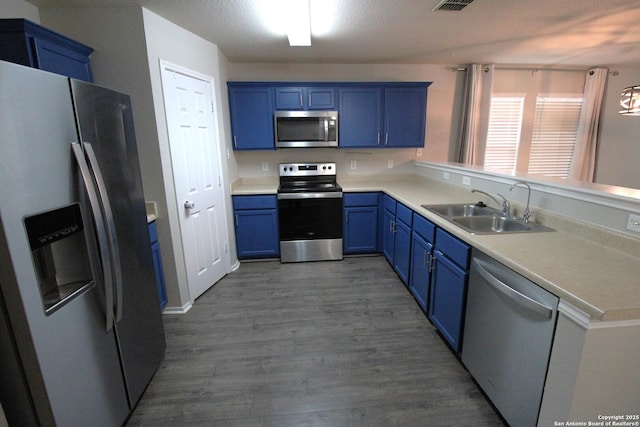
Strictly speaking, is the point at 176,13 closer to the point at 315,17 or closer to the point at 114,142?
the point at 315,17

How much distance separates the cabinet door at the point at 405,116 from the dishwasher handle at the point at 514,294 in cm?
245

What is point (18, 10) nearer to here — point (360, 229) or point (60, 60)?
point (60, 60)

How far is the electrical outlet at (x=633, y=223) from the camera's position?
1.39m

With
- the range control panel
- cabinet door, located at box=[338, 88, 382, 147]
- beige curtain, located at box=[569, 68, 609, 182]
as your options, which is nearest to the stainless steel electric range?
the range control panel

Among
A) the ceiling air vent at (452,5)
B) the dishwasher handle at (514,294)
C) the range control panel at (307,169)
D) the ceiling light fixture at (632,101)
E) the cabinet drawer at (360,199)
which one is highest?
the ceiling air vent at (452,5)

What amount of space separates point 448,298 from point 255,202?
2.32 m

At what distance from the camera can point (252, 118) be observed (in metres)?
3.54

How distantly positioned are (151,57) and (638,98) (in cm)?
430

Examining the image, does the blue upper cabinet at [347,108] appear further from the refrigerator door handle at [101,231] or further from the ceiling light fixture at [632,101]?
the refrigerator door handle at [101,231]

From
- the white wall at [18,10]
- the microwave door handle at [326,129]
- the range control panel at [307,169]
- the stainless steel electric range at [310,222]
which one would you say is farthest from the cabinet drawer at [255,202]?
the white wall at [18,10]

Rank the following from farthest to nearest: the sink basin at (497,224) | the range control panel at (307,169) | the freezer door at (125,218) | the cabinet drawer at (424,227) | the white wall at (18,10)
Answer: the range control panel at (307,169), the cabinet drawer at (424,227), the sink basin at (497,224), the white wall at (18,10), the freezer door at (125,218)

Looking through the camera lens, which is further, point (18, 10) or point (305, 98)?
point (305, 98)

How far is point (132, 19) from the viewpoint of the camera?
209 cm

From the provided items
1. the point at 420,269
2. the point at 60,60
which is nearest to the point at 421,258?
the point at 420,269
